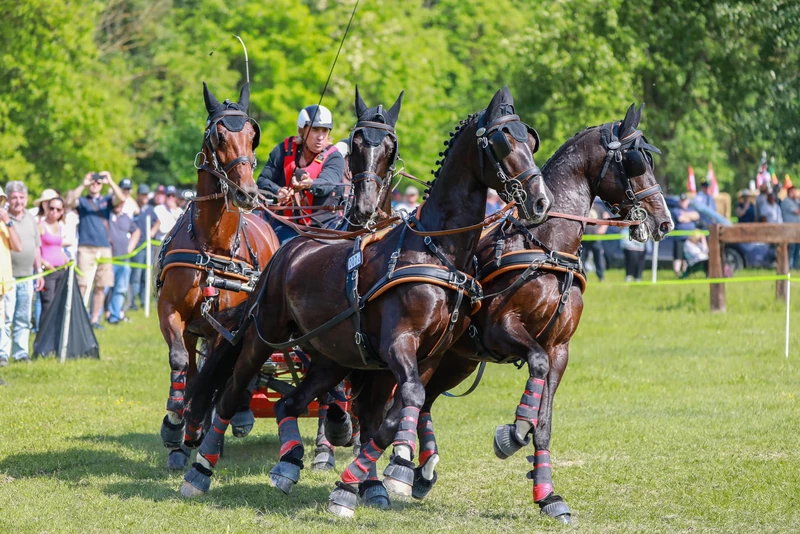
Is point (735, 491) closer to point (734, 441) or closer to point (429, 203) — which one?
point (734, 441)

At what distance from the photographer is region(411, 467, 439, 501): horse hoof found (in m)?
7.88

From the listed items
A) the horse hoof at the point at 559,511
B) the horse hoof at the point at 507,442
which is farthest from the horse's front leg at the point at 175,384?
the horse hoof at the point at 559,511

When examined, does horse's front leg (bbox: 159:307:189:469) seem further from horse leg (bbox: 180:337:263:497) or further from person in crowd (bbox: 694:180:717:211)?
person in crowd (bbox: 694:180:717:211)

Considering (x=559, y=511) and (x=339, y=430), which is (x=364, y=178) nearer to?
(x=339, y=430)

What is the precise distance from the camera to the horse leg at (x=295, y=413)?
7605mm

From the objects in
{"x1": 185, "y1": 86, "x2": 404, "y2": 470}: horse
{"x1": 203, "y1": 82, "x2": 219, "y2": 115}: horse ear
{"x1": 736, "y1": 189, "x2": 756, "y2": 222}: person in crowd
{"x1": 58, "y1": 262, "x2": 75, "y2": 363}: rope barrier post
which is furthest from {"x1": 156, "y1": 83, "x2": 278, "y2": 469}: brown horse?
{"x1": 736, "y1": 189, "x2": 756, "y2": 222}: person in crowd

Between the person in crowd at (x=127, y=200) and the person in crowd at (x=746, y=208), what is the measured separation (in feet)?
50.5

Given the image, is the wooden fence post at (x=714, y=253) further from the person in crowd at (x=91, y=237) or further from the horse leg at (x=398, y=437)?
the horse leg at (x=398, y=437)

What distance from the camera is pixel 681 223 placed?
26656 mm

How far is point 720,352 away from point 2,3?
18.8 meters

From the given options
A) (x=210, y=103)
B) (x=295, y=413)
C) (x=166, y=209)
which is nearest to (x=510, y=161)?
(x=295, y=413)

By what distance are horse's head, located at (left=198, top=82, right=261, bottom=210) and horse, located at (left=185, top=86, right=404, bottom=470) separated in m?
0.83

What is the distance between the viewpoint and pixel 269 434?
11.4m

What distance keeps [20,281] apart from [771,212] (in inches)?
754
